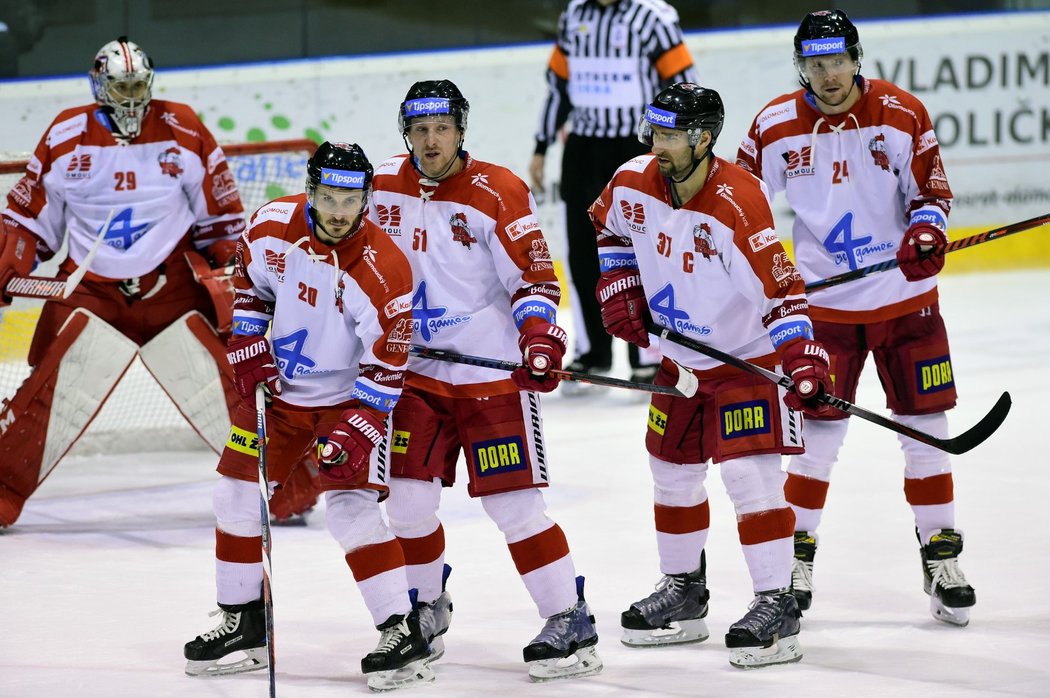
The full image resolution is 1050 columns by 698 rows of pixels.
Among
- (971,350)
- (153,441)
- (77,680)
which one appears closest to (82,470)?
(153,441)

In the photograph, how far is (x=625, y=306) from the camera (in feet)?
11.1

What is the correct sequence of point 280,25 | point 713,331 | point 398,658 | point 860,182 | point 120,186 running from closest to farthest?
point 398,658 < point 713,331 < point 860,182 < point 120,186 < point 280,25

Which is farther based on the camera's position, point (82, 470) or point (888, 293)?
point (82, 470)

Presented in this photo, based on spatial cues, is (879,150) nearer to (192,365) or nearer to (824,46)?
(824,46)

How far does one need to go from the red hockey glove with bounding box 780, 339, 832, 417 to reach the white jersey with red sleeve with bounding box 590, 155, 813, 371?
0.03 meters

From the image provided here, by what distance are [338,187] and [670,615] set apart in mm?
1168

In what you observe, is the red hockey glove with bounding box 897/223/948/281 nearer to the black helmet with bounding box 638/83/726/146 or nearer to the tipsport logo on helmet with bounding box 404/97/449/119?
the black helmet with bounding box 638/83/726/146

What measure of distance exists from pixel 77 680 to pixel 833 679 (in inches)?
59.3

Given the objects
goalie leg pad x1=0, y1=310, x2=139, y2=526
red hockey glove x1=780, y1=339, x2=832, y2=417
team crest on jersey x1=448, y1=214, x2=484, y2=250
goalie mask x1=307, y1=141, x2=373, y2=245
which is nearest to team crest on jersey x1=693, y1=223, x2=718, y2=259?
red hockey glove x1=780, y1=339, x2=832, y2=417

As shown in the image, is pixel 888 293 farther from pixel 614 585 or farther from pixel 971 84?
pixel 971 84

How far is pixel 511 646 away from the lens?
11.1 ft

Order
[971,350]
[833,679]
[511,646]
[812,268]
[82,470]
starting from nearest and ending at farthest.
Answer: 1. [833,679]
2. [511,646]
3. [812,268]
4. [82,470]
5. [971,350]

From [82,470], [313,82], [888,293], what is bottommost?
[82,470]

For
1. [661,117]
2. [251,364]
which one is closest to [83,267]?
[251,364]
